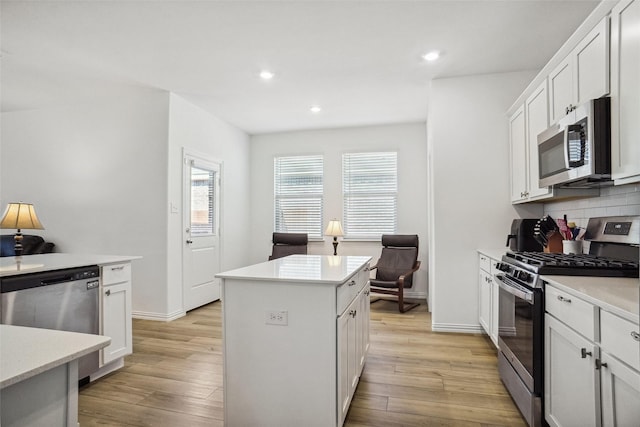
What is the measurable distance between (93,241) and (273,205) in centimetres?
266

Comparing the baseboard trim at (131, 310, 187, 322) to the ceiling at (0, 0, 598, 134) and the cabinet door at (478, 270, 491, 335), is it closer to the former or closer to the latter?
the ceiling at (0, 0, 598, 134)

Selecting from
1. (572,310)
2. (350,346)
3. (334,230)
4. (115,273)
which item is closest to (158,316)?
(115,273)

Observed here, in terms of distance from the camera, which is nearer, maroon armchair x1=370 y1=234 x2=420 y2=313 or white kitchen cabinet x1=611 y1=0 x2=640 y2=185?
white kitchen cabinet x1=611 y1=0 x2=640 y2=185

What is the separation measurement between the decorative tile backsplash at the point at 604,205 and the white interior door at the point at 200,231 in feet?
13.4

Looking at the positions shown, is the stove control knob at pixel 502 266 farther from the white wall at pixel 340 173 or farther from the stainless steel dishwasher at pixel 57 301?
the stainless steel dishwasher at pixel 57 301

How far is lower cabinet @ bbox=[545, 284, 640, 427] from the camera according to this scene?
121cm

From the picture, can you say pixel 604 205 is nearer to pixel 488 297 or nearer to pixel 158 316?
pixel 488 297

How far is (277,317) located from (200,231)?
3.17 m

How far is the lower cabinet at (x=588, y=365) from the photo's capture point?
121cm

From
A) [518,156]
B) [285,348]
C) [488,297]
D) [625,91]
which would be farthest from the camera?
[518,156]

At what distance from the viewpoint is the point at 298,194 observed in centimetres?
580

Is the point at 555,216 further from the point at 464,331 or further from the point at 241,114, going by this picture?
the point at 241,114

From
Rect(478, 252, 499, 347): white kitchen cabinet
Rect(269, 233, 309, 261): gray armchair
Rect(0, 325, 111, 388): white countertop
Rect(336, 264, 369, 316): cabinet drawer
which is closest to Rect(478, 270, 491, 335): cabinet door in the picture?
Rect(478, 252, 499, 347): white kitchen cabinet

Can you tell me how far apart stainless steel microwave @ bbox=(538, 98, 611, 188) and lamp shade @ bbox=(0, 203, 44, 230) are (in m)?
3.65
